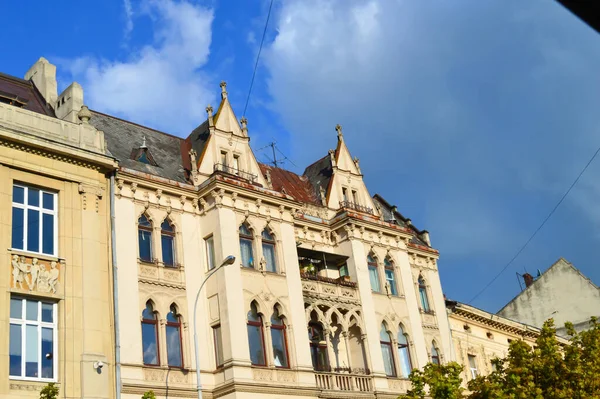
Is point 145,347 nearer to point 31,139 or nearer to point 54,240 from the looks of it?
point 54,240

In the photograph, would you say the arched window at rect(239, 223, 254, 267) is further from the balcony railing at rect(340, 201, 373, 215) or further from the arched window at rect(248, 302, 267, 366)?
the balcony railing at rect(340, 201, 373, 215)

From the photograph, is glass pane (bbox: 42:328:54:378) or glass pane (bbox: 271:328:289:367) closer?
glass pane (bbox: 42:328:54:378)

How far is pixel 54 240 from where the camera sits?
82.7 feet

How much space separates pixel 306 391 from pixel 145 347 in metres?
6.95

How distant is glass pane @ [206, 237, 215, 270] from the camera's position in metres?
30.4

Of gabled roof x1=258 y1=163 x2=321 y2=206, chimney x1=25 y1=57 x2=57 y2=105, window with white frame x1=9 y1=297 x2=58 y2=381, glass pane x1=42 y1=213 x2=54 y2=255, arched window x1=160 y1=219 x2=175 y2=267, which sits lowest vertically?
window with white frame x1=9 y1=297 x2=58 y2=381

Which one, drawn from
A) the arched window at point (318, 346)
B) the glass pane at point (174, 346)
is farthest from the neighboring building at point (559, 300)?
the glass pane at point (174, 346)

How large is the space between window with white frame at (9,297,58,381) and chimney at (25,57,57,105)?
1053 cm

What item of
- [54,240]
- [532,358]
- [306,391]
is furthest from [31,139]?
[532,358]

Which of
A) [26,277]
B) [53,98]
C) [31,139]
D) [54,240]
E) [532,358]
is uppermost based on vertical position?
[53,98]

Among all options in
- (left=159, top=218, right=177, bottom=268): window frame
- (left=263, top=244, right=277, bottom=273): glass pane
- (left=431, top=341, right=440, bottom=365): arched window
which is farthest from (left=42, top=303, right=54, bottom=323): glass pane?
(left=431, top=341, right=440, bottom=365): arched window

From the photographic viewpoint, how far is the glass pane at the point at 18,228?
79.6ft

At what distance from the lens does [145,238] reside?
95.0 ft

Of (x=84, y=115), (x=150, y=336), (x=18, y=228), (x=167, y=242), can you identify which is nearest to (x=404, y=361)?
(x=167, y=242)
